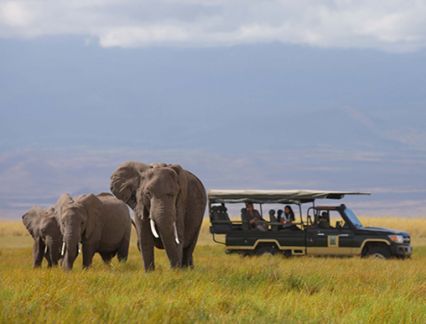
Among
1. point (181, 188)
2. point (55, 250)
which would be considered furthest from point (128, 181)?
point (55, 250)

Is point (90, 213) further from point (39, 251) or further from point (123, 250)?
point (123, 250)

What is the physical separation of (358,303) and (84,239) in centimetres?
1142

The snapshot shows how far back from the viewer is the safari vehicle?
2997 centimetres

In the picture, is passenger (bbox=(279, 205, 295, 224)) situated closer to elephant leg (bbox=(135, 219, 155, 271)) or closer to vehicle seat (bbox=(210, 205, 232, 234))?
vehicle seat (bbox=(210, 205, 232, 234))

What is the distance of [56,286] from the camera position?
45.6 feet

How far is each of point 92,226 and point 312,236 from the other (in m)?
7.84

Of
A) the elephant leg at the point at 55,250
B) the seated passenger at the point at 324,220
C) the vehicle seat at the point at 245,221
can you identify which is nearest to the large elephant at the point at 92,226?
the elephant leg at the point at 55,250

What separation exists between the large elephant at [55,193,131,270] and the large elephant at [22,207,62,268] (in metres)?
0.99

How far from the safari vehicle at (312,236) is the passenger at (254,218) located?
0.07 m

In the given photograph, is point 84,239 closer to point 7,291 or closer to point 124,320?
point 7,291

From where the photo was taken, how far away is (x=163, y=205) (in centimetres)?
2039

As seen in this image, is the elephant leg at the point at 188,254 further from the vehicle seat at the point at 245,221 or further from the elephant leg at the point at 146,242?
the vehicle seat at the point at 245,221

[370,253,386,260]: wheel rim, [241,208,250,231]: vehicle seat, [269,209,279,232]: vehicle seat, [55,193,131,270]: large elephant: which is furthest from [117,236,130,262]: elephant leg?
[370,253,386,260]: wheel rim

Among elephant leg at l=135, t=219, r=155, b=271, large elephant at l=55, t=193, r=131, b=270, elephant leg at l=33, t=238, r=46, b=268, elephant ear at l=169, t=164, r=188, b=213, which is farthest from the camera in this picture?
elephant leg at l=33, t=238, r=46, b=268
